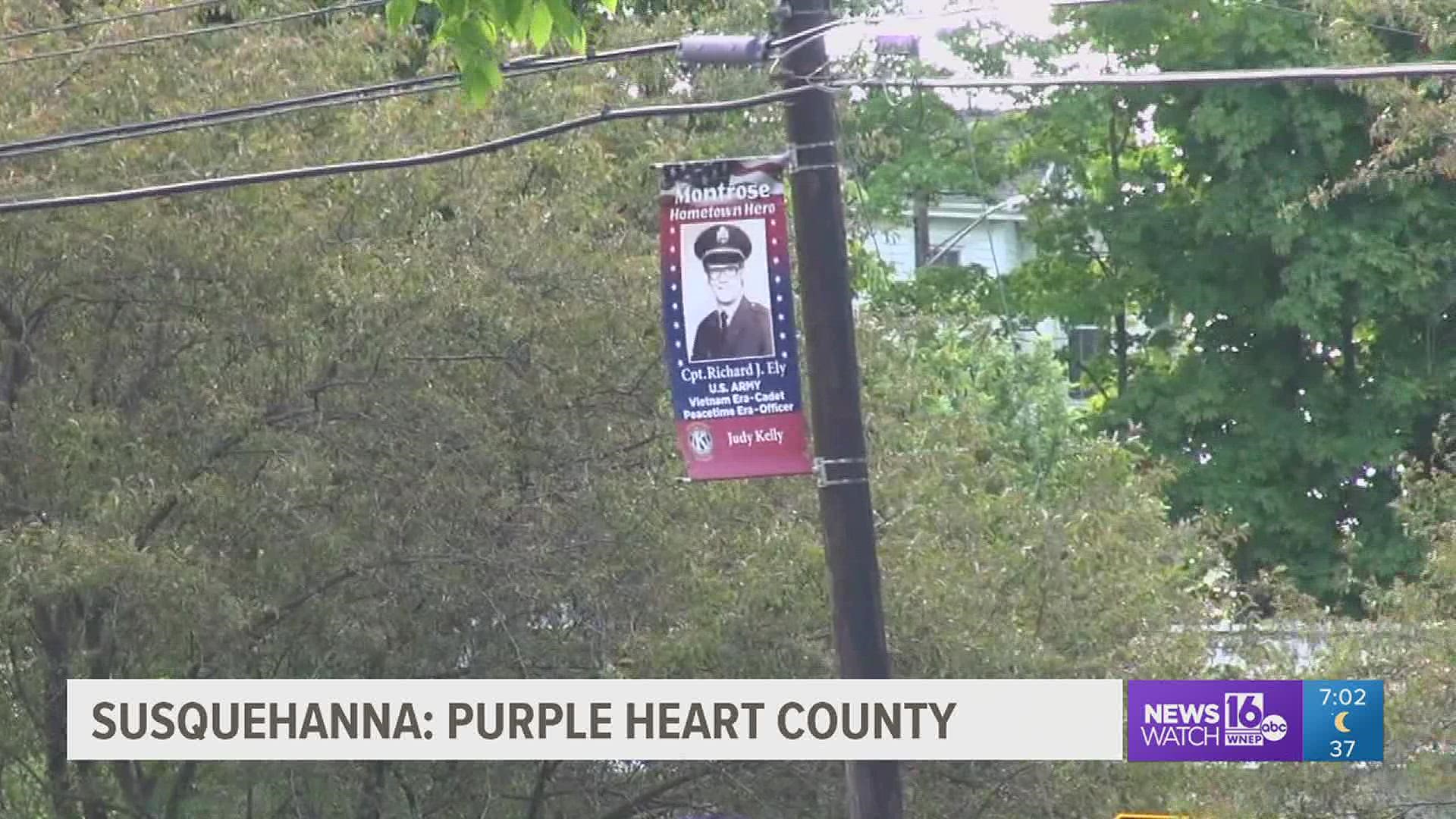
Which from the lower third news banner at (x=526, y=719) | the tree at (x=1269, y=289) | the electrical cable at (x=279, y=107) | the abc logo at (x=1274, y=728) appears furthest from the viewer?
the tree at (x=1269, y=289)

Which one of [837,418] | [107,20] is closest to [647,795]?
[837,418]

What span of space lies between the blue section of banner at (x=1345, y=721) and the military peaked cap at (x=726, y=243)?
177 inches

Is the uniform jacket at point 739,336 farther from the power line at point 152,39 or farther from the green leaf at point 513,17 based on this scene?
the power line at point 152,39

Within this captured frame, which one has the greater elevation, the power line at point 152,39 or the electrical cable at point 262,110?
the power line at point 152,39

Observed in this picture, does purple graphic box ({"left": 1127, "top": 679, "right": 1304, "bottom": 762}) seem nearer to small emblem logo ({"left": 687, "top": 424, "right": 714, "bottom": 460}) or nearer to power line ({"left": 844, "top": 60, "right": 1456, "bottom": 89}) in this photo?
small emblem logo ({"left": 687, "top": 424, "right": 714, "bottom": 460})

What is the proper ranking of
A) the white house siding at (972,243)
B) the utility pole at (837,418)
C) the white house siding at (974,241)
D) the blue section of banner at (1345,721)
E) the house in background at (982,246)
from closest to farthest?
1. the utility pole at (837,418)
2. the blue section of banner at (1345,721)
3. the house in background at (982,246)
4. the white house siding at (974,241)
5. the white house siding at (972,243)

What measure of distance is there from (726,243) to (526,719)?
10.9 feet

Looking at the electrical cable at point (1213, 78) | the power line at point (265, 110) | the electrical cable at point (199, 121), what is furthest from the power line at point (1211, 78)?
the electrical cable at point (199, 121)

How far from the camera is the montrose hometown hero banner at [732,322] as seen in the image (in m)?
9.23

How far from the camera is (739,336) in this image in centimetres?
927

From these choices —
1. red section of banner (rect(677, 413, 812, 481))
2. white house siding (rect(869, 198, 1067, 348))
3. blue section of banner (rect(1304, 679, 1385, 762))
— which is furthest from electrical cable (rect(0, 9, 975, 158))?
white house siding (rect(869, 198, 1067, 348))

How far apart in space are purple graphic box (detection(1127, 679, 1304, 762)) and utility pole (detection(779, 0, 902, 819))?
2.49 meters

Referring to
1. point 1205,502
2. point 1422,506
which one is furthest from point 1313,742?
point 1205,502

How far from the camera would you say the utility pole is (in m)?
9.59
